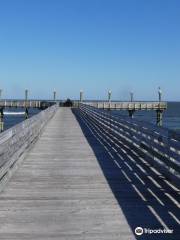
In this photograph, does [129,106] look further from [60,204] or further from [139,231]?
[139,231]

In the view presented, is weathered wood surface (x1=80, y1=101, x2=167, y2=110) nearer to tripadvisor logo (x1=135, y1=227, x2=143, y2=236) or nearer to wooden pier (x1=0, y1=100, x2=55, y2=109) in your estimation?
wooden pier (x1=0, y1=100, x2=55, y2=109)

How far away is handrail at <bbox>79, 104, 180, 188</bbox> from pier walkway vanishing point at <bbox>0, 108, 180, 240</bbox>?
240 mm

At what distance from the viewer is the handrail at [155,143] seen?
34.2 ft

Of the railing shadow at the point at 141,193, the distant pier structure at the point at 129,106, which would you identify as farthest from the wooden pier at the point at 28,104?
the railing shadow at the point at 141,193

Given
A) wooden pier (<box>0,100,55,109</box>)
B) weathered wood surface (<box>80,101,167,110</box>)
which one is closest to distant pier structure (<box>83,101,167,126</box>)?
weathered wood surface (<box>80,101,167,110</box>)

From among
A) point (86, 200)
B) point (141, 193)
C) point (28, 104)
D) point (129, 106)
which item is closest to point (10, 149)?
point (86, 200)

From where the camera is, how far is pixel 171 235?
23.4 ft

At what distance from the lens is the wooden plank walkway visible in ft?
23.9

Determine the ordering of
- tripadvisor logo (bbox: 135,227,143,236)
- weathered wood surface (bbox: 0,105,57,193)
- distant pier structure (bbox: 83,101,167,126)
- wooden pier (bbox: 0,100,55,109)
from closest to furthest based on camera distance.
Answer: tripadvisor logo (bbox: 135,227,143,236)
weathered wood surface (bbox: 0,105,57,193)
distant pier structure (bbox: 83,101,167,126)
wooden pier (bbox: 0,100,55,109)

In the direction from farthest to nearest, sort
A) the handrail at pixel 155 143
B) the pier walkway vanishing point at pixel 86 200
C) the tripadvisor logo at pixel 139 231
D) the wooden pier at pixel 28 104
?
the wooden pier at pixel 28 104 → the handrail at pixel 155 143 → the pier walkway vanishing point at pixel 86 200 → the tripadvisor logo at pixel 139 231

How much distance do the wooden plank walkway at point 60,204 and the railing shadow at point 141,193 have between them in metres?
0.19

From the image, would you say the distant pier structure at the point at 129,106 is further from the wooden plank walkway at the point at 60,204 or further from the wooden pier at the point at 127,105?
the wooden plank walkway at the point at 60,204

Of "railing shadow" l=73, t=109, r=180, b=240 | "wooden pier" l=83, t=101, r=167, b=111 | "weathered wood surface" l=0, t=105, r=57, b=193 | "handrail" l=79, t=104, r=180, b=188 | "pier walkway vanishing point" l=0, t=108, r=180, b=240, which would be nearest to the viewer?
"pier walkway vanishing point" l=0, t=108, r=180, b=240

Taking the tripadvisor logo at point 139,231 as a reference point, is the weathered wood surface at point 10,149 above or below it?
above
